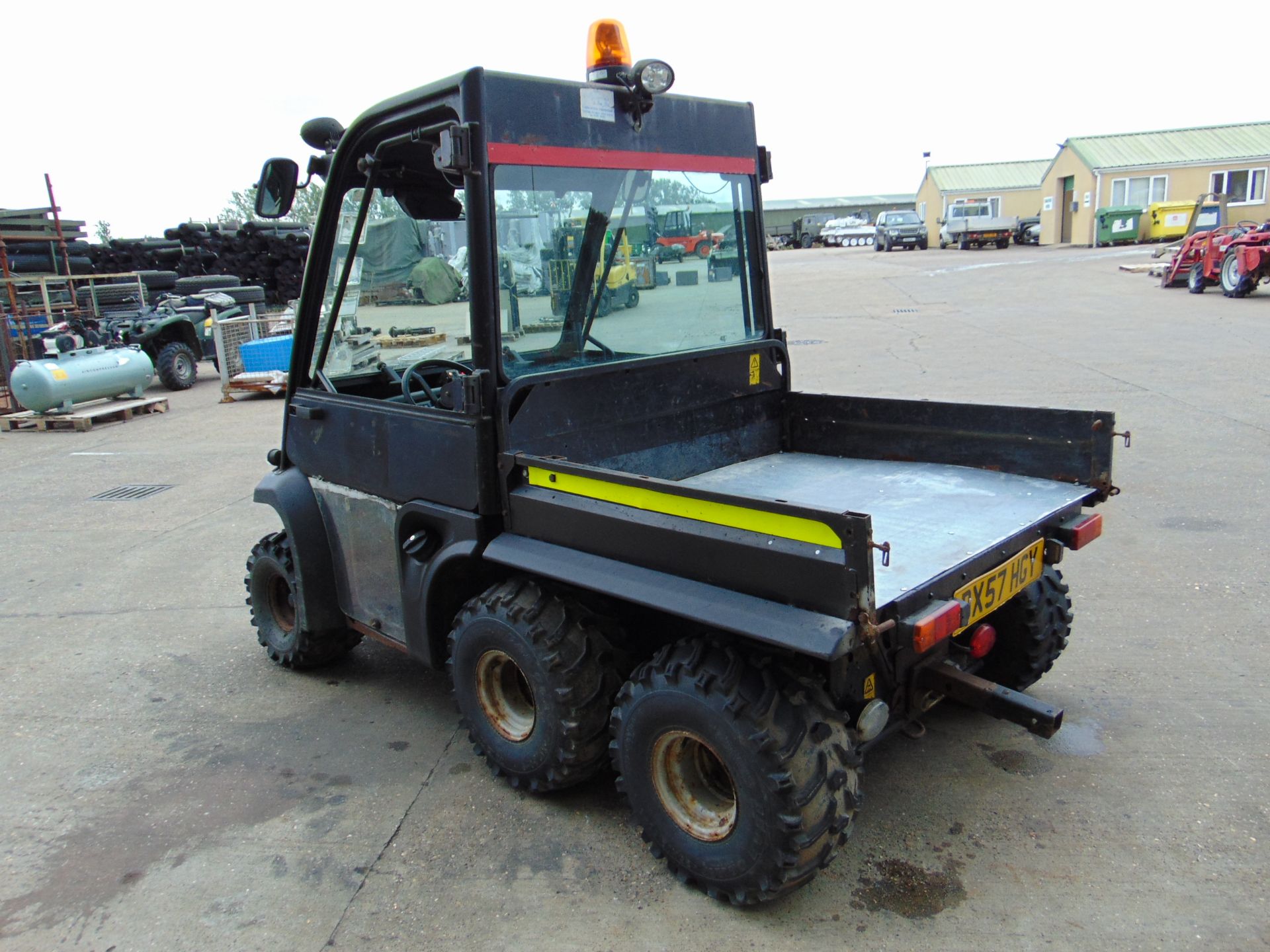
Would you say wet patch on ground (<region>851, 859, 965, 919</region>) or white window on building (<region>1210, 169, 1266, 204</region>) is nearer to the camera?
wet patch on ground (<region>851, 859, 965, 919</region>)

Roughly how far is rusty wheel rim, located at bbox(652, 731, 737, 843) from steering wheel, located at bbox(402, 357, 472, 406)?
157 cm

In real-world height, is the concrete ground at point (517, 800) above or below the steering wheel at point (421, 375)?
below

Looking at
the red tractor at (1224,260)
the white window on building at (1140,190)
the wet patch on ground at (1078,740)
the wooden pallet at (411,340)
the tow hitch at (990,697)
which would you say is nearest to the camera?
the tow hitch at (990,697)

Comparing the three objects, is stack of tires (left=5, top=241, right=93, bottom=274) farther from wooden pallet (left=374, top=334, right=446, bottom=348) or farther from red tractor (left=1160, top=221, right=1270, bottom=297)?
red tractor (left=1160, top=221, right=1270, bottom=297)

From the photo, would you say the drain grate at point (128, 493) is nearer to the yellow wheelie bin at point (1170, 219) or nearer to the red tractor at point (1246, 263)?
the red tractor at point (1246, 263)

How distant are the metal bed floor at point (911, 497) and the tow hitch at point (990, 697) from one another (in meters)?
0.36

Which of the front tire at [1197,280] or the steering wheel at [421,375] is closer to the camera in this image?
the steering wheel at [421,375]

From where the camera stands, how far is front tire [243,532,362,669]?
4238 mm

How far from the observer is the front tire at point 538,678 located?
9.84 feet

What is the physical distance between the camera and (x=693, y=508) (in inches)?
101

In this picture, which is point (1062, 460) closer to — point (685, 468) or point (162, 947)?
point (685, 468)

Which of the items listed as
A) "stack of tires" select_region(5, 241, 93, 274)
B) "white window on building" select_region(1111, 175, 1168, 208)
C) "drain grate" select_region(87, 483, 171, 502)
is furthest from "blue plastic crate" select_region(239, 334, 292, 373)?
"white window on building" select_region(1111, 175, 1168, 208)

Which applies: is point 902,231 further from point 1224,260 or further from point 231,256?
point 231,256

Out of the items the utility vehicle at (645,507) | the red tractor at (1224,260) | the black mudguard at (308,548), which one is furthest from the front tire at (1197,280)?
the black mudguard at (308,548)
